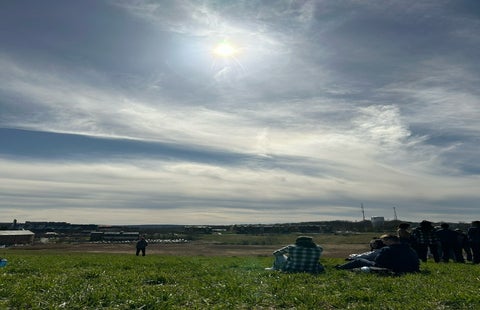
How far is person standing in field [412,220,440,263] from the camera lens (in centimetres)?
2094

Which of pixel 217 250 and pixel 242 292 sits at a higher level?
pixel 242 292

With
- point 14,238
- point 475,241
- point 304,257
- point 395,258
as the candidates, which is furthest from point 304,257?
point 14,238

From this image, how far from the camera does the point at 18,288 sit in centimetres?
974

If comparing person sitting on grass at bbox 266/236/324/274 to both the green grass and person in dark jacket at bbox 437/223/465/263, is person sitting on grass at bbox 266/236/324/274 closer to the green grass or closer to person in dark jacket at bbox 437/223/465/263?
the green grass

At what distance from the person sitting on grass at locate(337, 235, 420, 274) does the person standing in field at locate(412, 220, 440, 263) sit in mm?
7397

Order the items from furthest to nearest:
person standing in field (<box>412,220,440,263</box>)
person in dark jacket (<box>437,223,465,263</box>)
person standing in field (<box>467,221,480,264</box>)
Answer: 1. person in dark jacket (<box>437,223,465,263</box>)
2. person standing in field (<box>412,220,440,263</box>)
3. person standing in field (<box>467,221,480,264</box>)

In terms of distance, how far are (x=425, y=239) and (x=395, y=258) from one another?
330 inches

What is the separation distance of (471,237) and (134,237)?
129 metres

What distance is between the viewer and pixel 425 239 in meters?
20.9

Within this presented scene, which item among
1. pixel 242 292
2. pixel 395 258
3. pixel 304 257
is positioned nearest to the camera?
pixel 242 292

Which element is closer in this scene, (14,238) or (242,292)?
(242,292)

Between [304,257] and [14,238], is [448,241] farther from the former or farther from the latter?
[14,238]

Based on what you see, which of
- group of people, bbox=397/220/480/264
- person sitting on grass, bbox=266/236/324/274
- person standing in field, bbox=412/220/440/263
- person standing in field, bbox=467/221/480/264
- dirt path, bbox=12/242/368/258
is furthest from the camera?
dirt path, bbox=12/242/368/258

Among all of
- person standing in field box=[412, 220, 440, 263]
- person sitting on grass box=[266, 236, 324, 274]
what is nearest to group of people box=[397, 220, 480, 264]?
person standing in field box=[412, 220, 440, 263]
